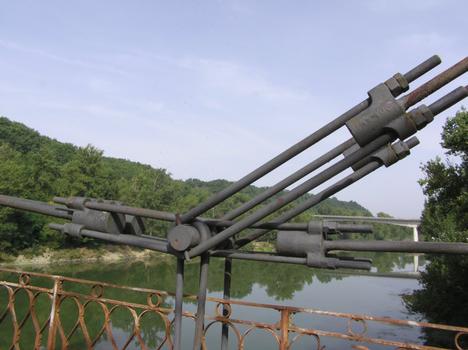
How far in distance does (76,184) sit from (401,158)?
46.3m

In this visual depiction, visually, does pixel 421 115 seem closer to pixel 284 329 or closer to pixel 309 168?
→ pixel 309 168

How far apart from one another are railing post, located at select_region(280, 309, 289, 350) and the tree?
519 inches

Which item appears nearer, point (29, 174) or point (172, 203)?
point (29, 174)

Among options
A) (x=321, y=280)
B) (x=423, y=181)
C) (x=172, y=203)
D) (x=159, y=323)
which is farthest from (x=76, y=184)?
(x=423, y=181)

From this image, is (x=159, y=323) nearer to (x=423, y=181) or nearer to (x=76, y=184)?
(x=423, y=181)

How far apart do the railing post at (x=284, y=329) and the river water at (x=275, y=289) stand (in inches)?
474

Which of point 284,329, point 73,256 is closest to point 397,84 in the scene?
point 284,329

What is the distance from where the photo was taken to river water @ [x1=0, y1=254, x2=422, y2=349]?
17.1 meters

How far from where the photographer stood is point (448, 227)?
54.0ft

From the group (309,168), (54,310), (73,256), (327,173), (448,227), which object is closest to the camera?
(327,173)

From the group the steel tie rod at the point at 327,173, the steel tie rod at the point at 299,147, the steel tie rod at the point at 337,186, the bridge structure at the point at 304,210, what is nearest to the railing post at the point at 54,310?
the bridge structure at the point at 304,210

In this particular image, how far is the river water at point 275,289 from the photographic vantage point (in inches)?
675

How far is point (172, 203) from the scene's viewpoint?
6131 centimetres

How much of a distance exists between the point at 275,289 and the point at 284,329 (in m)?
27.3
